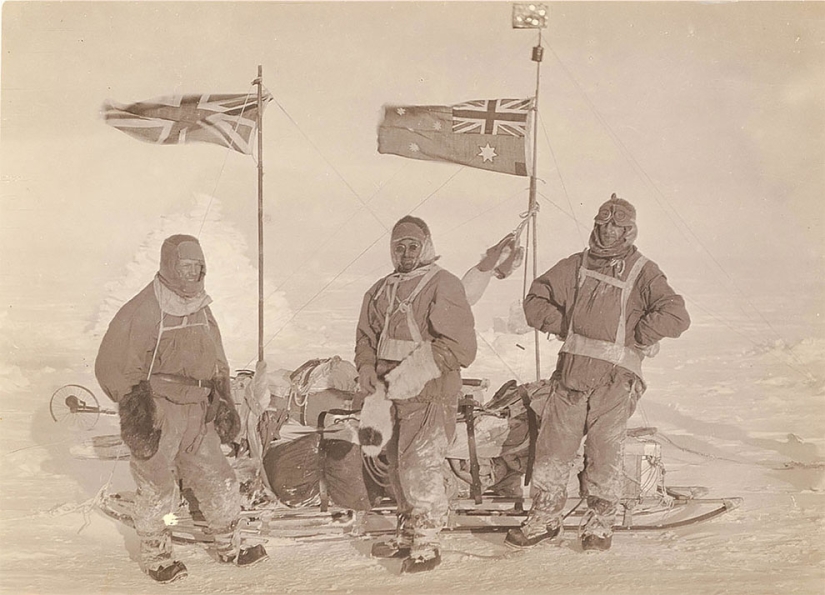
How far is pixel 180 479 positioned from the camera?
533 cm

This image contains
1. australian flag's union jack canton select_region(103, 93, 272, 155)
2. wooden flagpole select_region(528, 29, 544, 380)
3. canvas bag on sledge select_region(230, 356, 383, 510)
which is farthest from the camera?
wooden flagpole select_region(528, 29, 544, 380)

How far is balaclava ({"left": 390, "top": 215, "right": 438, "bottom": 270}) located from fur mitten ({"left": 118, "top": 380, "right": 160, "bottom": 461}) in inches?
64.8

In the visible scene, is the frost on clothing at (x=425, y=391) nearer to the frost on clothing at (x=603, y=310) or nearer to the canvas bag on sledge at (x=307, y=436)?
the canvas bag on sledge at (x=307, y=436)

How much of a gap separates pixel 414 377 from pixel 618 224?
151 centimetres

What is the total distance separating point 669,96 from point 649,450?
235cm

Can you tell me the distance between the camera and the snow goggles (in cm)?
537

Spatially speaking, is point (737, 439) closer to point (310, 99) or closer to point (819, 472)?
point (819, 472)

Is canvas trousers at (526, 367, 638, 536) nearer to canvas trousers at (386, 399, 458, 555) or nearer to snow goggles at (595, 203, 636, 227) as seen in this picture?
canvas trousers at (386, 399, 458, 555)

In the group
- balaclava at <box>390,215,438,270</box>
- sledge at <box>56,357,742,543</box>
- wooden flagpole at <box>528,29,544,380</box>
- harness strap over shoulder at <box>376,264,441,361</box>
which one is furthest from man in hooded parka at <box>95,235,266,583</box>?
wooden flagpole at <box>528,29,544,380</box>

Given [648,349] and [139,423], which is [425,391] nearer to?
[648,349]

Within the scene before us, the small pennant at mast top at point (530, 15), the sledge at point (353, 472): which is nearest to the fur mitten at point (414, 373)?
the sledge at point (353, 472)

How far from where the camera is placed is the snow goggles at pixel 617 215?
17.6 ft

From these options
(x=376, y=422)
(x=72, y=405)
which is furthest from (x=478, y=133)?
(x=72, y=405)

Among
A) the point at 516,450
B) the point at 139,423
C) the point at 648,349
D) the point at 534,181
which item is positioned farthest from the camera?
the point at 534,181
